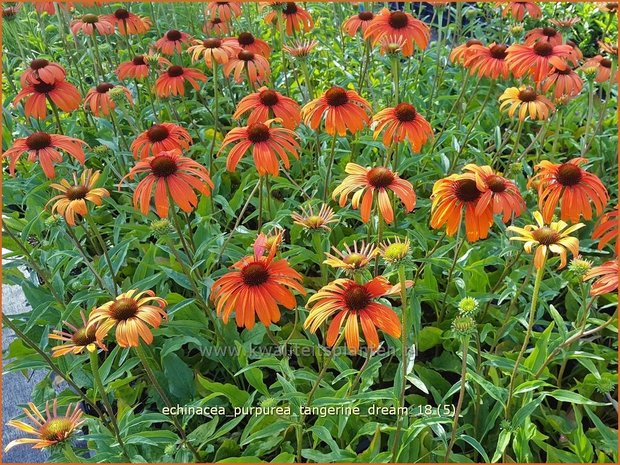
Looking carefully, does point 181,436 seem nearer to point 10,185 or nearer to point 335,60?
point 10,185

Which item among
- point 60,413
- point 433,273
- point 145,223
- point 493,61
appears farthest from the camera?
point 145,223

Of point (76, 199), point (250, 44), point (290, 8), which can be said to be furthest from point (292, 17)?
point (76, 199)

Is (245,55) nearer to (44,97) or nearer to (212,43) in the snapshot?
(212,43)

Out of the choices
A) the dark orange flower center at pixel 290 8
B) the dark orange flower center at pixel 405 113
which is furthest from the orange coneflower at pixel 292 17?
the dark orange flower center at pixel 405 113

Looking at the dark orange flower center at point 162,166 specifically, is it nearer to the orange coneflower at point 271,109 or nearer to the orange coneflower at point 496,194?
the orange coneflower at point 271,109

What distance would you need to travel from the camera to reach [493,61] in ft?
6.79

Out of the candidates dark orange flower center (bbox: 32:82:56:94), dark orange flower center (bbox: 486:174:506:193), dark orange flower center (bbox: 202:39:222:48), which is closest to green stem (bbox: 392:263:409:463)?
dark orange flower center (bbox: 486:174:506:193)

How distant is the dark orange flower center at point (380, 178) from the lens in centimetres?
142

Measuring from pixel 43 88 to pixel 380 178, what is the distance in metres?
1.32

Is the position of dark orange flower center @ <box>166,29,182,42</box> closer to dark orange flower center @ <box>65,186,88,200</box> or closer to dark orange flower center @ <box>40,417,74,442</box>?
dark orange flower center @ <box>65,186,88,200</box>

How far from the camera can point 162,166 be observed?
4.85 feet

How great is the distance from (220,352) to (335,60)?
6.69ft

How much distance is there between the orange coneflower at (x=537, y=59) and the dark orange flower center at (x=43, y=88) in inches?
63.0

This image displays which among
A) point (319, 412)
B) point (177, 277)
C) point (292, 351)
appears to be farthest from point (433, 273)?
point (177, 277)
